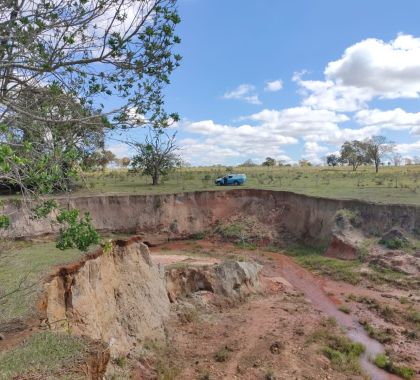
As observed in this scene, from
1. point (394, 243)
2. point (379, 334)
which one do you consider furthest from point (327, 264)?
point (379, 334)

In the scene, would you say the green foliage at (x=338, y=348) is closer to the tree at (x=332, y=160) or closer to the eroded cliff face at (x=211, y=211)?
the eroded cliff face at (x=211, y=211)

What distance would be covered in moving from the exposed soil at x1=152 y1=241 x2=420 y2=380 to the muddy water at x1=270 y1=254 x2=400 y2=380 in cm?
3

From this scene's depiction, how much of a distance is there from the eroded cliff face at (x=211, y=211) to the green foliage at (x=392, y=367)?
13187 millimetres

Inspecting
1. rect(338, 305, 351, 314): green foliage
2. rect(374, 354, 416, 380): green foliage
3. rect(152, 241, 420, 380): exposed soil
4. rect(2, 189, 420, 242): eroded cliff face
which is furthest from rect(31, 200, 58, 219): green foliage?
rect(2, 189, 420, 242): eroded cliff face

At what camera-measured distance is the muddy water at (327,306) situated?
13559mm

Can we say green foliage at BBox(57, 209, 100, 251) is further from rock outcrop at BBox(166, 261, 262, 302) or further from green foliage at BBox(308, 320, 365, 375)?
rock outcrop at BBox(166, 261, 262, 302)

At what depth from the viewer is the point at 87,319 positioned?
1120cm

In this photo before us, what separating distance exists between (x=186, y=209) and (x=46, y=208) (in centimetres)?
2554

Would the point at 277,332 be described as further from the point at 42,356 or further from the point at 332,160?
the point at 332,160

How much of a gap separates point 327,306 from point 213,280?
4.96 metres

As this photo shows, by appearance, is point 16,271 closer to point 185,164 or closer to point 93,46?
point 93,46

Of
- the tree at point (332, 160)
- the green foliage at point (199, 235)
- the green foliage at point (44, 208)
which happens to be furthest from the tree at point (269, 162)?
the green foliage at point (44, 208)

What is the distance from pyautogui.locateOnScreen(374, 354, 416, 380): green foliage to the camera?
42.4 ft

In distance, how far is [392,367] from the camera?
1332 centimetres
